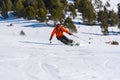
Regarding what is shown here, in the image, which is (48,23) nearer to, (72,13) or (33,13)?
(33,13)

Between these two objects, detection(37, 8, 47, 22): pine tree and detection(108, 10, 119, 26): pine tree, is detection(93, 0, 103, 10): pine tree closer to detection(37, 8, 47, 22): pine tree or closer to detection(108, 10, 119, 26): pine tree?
detection(108, 10, 119, 26): pine tree

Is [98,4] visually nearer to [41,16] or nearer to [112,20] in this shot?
[112,20]

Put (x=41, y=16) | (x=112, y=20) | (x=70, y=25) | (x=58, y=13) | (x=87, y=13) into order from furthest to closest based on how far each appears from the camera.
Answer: (x=87, y=13), (x=112, y=20), (x=58, y=13), (x=41, y=16), (x=70, y=25)

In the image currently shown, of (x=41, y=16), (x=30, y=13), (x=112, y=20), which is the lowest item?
(x=112, y=20)

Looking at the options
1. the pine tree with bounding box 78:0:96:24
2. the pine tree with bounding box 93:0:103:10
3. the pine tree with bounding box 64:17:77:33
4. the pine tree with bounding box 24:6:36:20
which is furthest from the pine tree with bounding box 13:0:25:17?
the pine tree with bounding box 93:0:103:10

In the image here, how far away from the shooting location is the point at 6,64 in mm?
10625

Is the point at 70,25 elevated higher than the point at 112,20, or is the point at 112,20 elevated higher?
the point at 70,25

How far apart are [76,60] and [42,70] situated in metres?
2.08

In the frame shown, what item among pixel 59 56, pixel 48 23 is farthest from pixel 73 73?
pixel 48 23

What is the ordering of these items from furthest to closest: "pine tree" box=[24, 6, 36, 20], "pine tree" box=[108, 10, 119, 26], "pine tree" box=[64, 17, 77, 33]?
"pine tree" box=[108, 10, 119, 26]
"pine tree" box=[24, 6, 36, 20]
"pine tree" box=[64, 17, 77, 33]

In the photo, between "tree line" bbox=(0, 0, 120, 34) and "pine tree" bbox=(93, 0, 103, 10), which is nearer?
"tree line" bbox=(0, 0, 120, 34)

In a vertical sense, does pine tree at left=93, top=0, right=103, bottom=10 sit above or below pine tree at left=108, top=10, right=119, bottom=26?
above

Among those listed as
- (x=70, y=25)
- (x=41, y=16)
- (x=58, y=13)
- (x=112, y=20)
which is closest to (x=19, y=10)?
(x=41, y=16)

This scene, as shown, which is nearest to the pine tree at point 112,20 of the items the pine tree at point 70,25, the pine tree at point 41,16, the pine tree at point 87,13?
the pine tree at point 87,13
